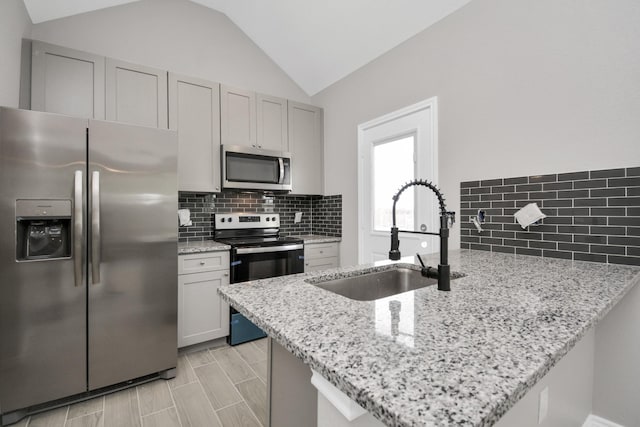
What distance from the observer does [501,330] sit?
0.66 metres

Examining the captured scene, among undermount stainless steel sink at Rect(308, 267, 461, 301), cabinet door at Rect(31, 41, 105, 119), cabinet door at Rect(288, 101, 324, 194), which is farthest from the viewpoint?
cabinet door at Rect(288, 101, 324, 194)

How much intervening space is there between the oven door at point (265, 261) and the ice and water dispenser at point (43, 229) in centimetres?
114

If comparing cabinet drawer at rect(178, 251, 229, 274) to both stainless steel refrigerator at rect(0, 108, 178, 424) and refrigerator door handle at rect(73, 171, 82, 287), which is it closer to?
stainless steel refrigerator at rect(0, 108, 178, 424)

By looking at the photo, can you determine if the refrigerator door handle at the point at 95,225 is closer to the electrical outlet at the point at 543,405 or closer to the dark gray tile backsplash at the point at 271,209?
the dark gray tile backsplash at the point at 271,209

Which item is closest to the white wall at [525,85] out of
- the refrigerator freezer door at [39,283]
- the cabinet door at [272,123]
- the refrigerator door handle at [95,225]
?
the cabinet door at [272,123]

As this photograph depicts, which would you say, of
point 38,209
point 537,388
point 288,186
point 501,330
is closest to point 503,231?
point 537,388

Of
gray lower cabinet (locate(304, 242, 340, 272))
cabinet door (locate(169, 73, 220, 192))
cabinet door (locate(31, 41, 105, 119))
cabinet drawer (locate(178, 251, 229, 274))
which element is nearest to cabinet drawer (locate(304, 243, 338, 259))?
gray lower cabinet (locate(304, 242, 340, 272))

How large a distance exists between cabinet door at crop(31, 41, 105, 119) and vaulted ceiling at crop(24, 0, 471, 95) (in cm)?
42

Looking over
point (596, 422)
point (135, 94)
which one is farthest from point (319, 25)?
point (596, 422)

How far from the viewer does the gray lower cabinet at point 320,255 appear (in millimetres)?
3055

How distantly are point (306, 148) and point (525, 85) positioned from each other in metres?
2.14

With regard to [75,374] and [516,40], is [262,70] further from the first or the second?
[75,374]

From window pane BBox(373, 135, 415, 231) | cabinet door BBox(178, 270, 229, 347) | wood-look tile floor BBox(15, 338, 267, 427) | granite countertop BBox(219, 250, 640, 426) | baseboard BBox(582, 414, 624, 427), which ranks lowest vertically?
wood-look tile floor BBox(15, 338, 267, 427)

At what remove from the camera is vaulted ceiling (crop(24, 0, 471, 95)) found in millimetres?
2285
